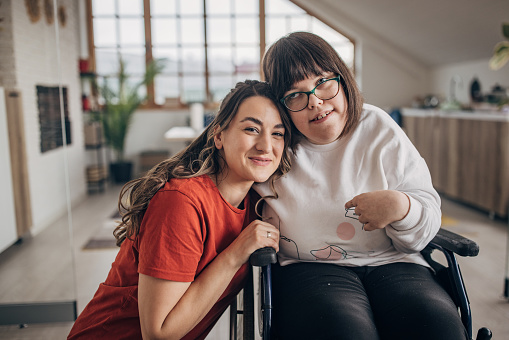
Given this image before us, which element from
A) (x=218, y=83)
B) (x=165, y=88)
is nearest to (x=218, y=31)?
→ (x=218, y=83)

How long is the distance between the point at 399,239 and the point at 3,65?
1.75 meters

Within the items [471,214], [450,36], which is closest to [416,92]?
[450,36]

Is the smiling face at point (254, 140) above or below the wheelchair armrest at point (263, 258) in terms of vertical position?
above

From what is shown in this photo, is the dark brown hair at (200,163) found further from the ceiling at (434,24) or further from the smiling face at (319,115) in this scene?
the ceiling at (434,24)

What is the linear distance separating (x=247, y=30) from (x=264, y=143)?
6.12 metres

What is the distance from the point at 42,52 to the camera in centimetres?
213

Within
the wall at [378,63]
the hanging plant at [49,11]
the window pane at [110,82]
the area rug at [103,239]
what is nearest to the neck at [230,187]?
the hanging plant at [49,11]

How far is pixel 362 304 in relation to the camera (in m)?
1.19

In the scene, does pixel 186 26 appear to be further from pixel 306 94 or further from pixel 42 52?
pixel 306 94

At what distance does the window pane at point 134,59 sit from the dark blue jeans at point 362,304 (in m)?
6.04

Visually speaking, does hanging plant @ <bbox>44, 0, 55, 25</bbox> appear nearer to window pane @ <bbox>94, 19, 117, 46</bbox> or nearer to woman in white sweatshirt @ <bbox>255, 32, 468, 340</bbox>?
woman in white sweatshirt @ <bbox>255, 32, 468, 340</bbox>

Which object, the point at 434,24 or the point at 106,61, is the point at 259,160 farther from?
the point at 106,61

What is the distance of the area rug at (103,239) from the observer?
11.1 feet

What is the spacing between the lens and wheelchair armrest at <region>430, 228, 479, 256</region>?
1.19 metres
